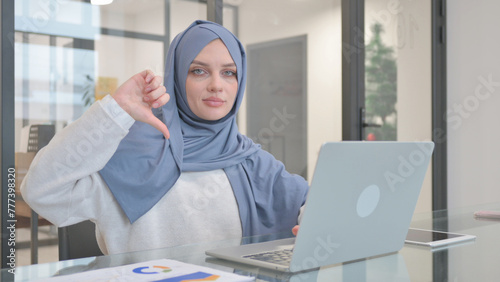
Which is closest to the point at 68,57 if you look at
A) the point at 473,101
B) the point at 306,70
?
the point at 306,70

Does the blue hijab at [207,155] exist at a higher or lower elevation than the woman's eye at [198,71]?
lower

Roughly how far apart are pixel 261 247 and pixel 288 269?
20 centimetres

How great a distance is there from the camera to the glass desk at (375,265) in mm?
760

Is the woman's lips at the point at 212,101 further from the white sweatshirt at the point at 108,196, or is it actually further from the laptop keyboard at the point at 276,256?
the laptop keyboard at the point at 276,256

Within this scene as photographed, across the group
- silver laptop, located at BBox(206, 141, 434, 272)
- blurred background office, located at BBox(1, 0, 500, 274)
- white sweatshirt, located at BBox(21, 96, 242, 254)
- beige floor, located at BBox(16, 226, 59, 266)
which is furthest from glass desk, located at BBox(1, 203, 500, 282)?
beige floor, located at BBox(16, 226, 59, 266)

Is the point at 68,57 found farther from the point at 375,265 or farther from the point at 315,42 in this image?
the point at 375,265

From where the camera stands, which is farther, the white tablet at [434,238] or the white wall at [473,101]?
the white wall at [473,101]

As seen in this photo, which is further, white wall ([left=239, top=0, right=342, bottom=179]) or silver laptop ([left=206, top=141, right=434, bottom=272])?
white wall ([left=239, top=0, right=342, bottom=179])

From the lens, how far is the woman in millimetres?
1050

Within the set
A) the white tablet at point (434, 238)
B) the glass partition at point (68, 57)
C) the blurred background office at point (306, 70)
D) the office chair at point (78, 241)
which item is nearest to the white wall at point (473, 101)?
the blurred background office at point (306, 70)

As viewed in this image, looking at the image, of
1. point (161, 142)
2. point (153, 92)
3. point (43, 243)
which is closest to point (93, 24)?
point (43, 243)

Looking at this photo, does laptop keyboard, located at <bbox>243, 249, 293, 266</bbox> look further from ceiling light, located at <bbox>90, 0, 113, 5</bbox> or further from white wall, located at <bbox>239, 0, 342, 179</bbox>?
white wall, located at <bbox>239, 0, 342, 179</bbox>

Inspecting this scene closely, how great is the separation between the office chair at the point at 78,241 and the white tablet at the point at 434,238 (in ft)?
2.51

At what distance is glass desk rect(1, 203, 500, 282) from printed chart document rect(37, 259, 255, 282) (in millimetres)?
35
